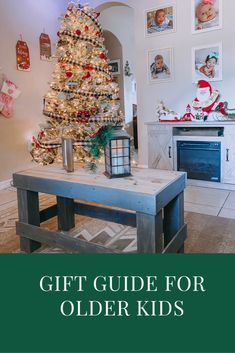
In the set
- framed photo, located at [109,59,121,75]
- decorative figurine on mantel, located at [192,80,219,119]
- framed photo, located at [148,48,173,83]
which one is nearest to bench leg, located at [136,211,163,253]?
decorative figurine on mantel, located at [192,80,219,119]

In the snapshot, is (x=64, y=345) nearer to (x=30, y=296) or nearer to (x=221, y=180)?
(x=30, y=296)

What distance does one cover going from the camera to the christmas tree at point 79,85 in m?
3.91

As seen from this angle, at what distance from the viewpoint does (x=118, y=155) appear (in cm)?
169

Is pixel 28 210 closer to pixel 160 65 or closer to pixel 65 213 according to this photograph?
pixel 65 213

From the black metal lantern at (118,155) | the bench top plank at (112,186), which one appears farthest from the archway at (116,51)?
the black metal lantern at (118,155)

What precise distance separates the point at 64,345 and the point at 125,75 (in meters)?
6.25

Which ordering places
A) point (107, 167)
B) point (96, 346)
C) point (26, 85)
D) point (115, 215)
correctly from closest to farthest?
point (96, 346) < point (107, 167) < point (115, 215) < point (26, 85)

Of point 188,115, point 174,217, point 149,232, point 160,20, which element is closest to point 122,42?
point 160,20

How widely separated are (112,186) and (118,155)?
235 millimetres

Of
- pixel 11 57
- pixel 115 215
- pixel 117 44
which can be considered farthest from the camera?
pixel 117 44

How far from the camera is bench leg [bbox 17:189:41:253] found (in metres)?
1.92

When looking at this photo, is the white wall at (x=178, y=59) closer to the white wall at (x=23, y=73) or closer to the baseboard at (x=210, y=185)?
the white wall at (x=23, y=73)

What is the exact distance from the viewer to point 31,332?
107cm

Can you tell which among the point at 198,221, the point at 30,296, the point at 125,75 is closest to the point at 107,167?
the point at 30,296
